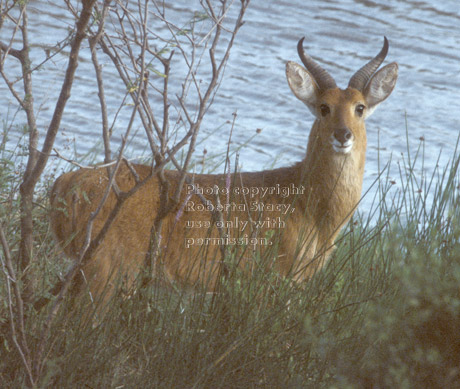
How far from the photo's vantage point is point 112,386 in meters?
3.67

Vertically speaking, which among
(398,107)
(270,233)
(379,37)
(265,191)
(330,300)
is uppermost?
(379,37)

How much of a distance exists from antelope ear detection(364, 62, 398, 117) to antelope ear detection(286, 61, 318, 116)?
342mm

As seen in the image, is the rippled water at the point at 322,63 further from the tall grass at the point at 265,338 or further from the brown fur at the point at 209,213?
the tall grass at the point at 265,338

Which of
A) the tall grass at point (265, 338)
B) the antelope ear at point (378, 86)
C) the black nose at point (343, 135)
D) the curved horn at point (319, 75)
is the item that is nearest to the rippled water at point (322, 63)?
the antelope ear at point (378, 86)

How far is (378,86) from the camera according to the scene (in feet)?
18.3

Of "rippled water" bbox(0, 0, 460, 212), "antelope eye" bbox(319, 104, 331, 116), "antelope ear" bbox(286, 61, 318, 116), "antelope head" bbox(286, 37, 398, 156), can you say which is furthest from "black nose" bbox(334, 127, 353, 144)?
"rippled water" bbox(0, 0, 460, 212)

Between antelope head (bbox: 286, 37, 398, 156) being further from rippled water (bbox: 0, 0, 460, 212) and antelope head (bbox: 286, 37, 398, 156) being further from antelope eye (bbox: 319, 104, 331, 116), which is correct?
rippled water (bbox: 0, 0, 460, 212)

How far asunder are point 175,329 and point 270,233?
2.86 feet

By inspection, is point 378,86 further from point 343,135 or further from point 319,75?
point 343,135

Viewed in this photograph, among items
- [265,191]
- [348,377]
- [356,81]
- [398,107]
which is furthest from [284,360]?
[398,107]

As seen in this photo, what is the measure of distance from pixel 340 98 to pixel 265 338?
2034mm

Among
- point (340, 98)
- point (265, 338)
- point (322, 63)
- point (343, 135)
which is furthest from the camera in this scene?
point (322, 63)

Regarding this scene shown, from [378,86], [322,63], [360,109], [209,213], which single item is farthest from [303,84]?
[322,63]

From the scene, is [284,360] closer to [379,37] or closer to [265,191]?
[265,191]
